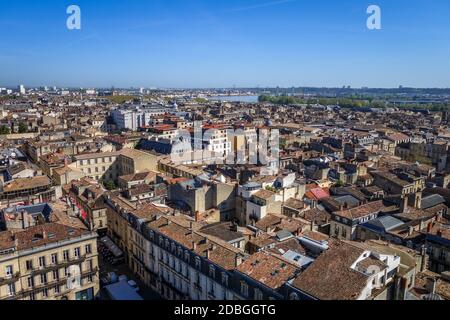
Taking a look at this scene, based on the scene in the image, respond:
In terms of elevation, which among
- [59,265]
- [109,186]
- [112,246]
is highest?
[59,265]

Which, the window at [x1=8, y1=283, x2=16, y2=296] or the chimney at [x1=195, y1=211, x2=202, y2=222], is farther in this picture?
the chimney at [x1=195, y1=211, x2=202, y2=222]

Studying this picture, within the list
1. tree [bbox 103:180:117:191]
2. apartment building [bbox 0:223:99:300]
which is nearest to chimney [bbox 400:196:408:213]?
apartment building [bbox 0:223:99:300]

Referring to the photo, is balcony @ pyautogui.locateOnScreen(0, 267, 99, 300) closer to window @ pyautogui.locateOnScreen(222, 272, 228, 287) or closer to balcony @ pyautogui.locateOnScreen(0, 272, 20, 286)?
balcony @ pyautogui.locateOnScreen(0, 272, 20, 286)

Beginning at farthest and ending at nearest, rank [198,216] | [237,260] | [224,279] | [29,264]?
[198,216] < [29,264] < [237,260] < [224,279]

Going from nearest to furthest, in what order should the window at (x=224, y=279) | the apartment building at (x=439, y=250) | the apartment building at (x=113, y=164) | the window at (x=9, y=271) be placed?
the window at (x=224, y=279) < the window at (x=9, y=271) < the apartment building at (x=439, y=250) < the apartment building at (x=113, y=164)

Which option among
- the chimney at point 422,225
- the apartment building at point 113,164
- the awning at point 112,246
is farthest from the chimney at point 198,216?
the apartment building at point 113,164

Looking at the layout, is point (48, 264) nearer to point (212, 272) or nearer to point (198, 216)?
point (212, 272)

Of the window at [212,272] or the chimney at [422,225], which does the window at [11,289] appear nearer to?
the window at [212,272]

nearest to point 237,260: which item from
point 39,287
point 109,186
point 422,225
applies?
point 39,287

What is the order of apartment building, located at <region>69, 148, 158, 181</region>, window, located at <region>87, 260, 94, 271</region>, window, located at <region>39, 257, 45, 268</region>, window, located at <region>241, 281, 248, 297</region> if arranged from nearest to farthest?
window, located at <region>241, 281, 248, 297</region> < window, located at <region>39, 257, 45, 268</region> < window, located at <region>87, 260, 94, 271</region> < apartment building, located at <region>69, 148, 158, 181</region>
